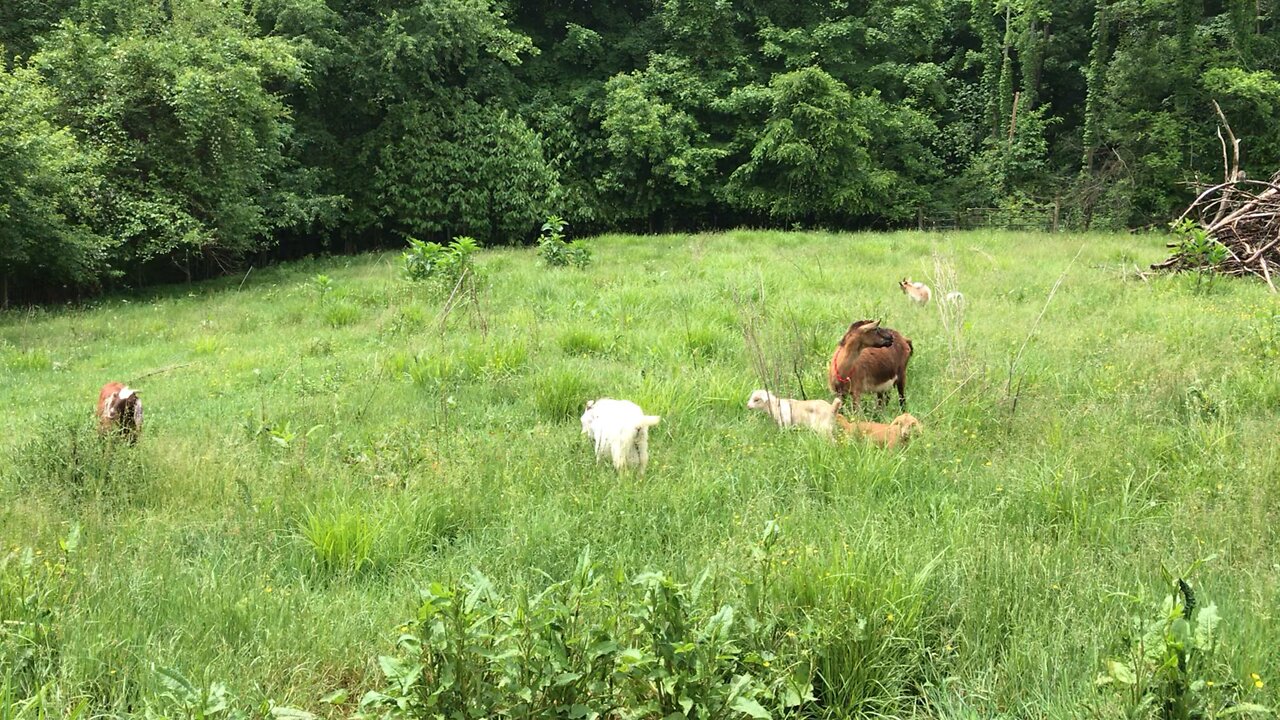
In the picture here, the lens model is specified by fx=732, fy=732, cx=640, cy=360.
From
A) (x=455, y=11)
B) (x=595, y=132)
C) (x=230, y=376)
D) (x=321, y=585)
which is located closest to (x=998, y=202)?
(x=595, y=132)

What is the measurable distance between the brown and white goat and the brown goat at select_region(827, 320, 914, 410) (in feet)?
15.2

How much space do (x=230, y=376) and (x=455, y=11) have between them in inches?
587

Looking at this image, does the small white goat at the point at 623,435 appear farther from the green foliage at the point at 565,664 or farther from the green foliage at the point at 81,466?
the green foliage at the point at 81,466

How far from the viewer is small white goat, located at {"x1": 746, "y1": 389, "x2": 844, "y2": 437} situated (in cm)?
456

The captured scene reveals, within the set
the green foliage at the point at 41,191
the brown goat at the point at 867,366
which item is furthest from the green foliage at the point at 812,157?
the brown goat at the point at 867,366

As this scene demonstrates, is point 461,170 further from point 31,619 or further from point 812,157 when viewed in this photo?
point 31,619

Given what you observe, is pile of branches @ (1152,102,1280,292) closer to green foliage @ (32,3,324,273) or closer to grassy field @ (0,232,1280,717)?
grassy field @ (0,232,1280,717)

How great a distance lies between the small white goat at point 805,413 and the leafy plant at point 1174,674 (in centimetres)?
245

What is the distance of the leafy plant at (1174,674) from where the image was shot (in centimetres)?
184

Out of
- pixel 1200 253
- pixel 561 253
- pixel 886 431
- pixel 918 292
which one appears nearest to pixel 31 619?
pixel 886 431

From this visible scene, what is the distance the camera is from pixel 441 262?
10.0 m

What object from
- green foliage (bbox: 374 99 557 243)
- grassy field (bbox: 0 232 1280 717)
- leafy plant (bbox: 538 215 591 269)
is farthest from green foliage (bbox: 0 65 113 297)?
green foliage (bbox: 374 99 557 243)

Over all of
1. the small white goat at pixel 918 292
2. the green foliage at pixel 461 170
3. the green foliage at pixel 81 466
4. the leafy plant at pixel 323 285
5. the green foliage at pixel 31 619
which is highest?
the green foliage at pixel 461 170

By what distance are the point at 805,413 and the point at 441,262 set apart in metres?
6.74
